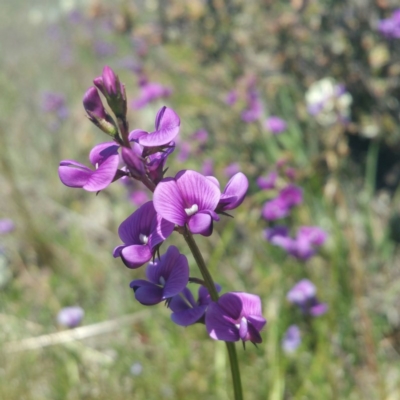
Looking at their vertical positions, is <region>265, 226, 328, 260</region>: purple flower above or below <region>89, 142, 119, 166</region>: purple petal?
below

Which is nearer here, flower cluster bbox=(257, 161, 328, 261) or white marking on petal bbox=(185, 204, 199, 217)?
white marking on petal bbox=(185, 204, 199, 217)

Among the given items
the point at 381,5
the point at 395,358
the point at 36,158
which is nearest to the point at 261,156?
the point at 381,5

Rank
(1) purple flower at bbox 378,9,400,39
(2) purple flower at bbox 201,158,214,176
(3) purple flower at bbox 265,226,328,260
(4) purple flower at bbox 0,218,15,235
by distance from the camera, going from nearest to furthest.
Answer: (3) purple flower at bbox 265,226,328,260 < (1) purple flower at bbox 378,9,400,39 < (2) purple flower at bbox 201,158,214,176 < (4) purple flower at bbox 0,218,15,235

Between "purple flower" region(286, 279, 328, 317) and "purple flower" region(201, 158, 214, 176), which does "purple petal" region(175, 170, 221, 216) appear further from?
"purple flower" region(201, 158, 214, 176)

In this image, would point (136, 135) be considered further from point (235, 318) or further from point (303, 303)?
point (303, 303)

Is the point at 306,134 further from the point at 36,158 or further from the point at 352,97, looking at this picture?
the point at 36,158

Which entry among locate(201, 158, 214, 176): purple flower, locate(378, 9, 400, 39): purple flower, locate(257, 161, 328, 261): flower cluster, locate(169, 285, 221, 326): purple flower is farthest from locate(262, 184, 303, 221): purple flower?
locate(169, 285, 221, 326): purple flower

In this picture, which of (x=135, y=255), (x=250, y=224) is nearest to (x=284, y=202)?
(x=250, y=224)
